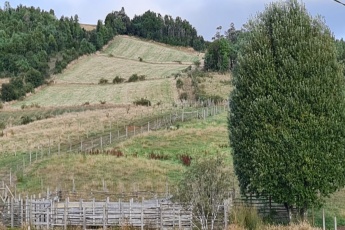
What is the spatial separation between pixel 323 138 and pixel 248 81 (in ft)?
15.3

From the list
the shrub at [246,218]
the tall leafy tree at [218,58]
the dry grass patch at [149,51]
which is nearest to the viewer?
the shrub at [246,218]

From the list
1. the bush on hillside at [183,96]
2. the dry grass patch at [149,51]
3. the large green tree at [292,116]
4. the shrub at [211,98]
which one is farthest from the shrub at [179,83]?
the large green tree at [292,116]

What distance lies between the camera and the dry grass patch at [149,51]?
15200cm

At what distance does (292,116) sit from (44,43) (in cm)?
12635

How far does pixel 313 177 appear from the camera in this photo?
1109 inches

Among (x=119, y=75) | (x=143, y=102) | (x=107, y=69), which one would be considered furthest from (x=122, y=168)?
(x=107, y=69)

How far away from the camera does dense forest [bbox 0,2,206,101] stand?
11880cm

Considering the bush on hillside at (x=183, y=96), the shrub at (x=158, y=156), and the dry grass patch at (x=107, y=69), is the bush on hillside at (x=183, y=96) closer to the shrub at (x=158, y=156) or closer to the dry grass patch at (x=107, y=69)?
the dry grass patch at (x=107, y=69)

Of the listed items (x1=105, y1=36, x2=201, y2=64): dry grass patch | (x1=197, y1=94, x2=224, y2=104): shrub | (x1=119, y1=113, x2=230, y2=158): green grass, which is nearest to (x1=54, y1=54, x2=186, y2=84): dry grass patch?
(x1=105, y1=36, x2=201, y2=64): dry grass patch

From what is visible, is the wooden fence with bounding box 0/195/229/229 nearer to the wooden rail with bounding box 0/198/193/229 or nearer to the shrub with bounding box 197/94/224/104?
the wooden rail with bounding box 0/198/193/229

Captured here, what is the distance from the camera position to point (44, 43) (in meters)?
148

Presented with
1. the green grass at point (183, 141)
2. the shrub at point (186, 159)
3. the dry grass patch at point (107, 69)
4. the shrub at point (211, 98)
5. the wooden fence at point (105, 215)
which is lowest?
the wooden fence at point (105, 215)

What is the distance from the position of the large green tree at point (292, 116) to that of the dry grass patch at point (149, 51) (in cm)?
11632

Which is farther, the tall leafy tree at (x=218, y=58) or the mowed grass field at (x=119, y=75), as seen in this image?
the tall leafy tree at (x=218, y=58)
